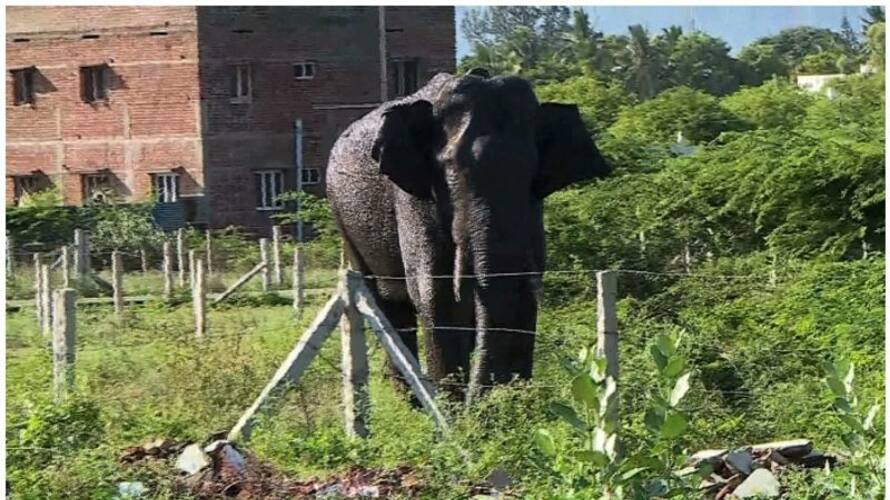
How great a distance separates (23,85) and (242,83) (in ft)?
15.1

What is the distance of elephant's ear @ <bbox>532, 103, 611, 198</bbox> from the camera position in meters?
11.3

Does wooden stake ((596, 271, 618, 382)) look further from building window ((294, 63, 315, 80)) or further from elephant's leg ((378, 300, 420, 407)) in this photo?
building window ((294, 63, 315, 80))

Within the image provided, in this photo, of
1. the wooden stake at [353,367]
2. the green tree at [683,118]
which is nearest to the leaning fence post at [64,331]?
the wooden stake at [353,367]

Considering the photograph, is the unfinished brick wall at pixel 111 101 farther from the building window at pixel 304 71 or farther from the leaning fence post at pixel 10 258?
the leaning fence post at pixel 10 258

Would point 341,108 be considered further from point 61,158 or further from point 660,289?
A: point 660,289

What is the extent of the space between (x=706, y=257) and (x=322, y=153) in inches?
683

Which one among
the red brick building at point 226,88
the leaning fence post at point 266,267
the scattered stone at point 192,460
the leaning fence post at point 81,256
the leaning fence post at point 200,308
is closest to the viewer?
the scattered stone at point 192,460

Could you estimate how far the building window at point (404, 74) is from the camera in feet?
115

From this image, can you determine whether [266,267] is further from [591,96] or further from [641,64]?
[641,64]

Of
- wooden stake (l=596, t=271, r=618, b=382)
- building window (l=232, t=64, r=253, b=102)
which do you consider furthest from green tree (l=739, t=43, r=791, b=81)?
wooden stake (l=596, t=271, r=618, b=382)

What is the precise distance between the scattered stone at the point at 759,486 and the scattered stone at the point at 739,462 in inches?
7.1

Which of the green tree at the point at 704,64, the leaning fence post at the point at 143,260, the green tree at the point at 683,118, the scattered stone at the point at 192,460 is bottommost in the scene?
the leaning fence post at the point at 143,260

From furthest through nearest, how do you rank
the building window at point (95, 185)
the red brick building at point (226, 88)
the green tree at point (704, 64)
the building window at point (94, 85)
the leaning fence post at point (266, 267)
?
1. the green tree at point (704, 64)
2. the building window at point (94, 85)
3. the building window at point (95, 185)
4. the red brick building at point (226, 88)
5. the leaning fence post at point (266, 267)

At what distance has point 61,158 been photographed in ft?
119
